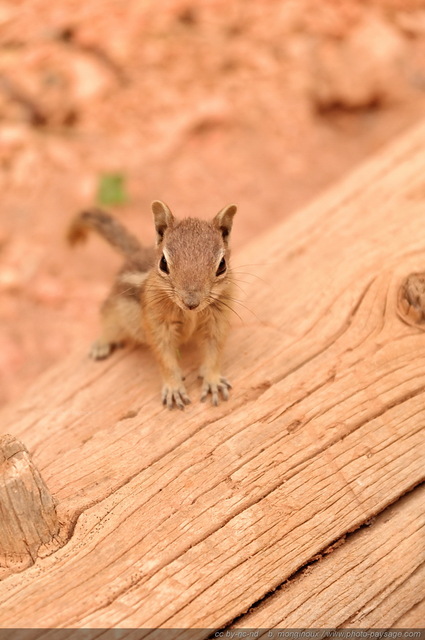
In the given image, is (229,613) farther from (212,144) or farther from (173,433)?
(212,144)

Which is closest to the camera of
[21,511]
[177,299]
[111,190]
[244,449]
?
[21,511]

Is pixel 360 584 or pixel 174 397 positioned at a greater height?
pixel 174 397

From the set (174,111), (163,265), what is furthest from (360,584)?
(174,111)

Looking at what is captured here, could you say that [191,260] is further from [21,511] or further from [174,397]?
[21,511]

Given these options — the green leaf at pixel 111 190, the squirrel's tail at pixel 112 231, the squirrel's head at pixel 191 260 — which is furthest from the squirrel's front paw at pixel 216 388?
the green leaf at pixel 111 190

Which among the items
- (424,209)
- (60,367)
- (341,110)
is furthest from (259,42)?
(60,367)

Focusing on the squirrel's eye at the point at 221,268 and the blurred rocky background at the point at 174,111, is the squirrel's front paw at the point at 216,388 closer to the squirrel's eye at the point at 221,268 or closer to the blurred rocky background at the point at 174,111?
the squirrel's eye at the point at 221,268

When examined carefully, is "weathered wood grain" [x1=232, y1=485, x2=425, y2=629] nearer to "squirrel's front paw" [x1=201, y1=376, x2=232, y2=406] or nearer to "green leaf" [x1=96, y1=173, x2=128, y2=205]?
"squirrel's front paw" [x1=201, y1=376, x2=232, y2=406]

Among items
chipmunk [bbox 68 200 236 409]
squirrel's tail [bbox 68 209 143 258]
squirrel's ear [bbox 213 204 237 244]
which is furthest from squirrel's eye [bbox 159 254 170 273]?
squirrel's tail [bbox 68 209 143 258]
